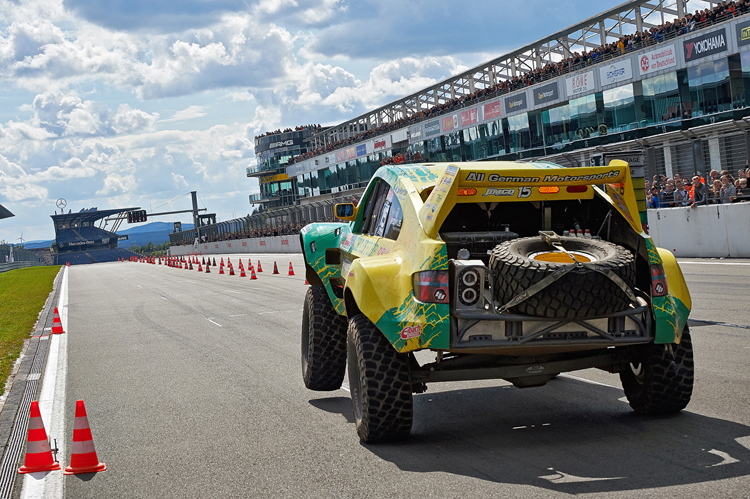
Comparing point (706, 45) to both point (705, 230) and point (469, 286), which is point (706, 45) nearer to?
point (705, 230)

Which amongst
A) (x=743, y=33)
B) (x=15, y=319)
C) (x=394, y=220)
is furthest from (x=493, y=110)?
(x=394, y=220)

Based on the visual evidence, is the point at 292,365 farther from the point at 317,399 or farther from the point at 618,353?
the point at 618,353

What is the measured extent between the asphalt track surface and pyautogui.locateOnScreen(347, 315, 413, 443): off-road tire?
17cm

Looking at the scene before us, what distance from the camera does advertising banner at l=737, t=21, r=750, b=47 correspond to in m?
28.3

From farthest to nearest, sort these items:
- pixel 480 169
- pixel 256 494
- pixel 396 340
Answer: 1. pixel 480 169
2. pixel 396 340
3. pixel 256 494

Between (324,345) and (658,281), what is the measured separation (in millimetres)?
3323

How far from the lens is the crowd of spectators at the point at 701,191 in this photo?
789 inches

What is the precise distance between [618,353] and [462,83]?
48.5m

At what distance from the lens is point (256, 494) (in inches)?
187

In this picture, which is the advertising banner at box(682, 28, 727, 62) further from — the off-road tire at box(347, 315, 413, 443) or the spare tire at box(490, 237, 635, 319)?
the off-road tire at box(347, 315, 413, 443)

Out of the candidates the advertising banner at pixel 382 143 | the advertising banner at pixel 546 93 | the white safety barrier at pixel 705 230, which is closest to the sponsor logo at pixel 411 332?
the white safety barrier at pixel 705 230

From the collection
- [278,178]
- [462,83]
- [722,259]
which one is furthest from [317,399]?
[278,178]

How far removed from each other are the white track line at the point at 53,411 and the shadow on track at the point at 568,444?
7.40 ft

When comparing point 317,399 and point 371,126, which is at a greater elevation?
point 371,126
